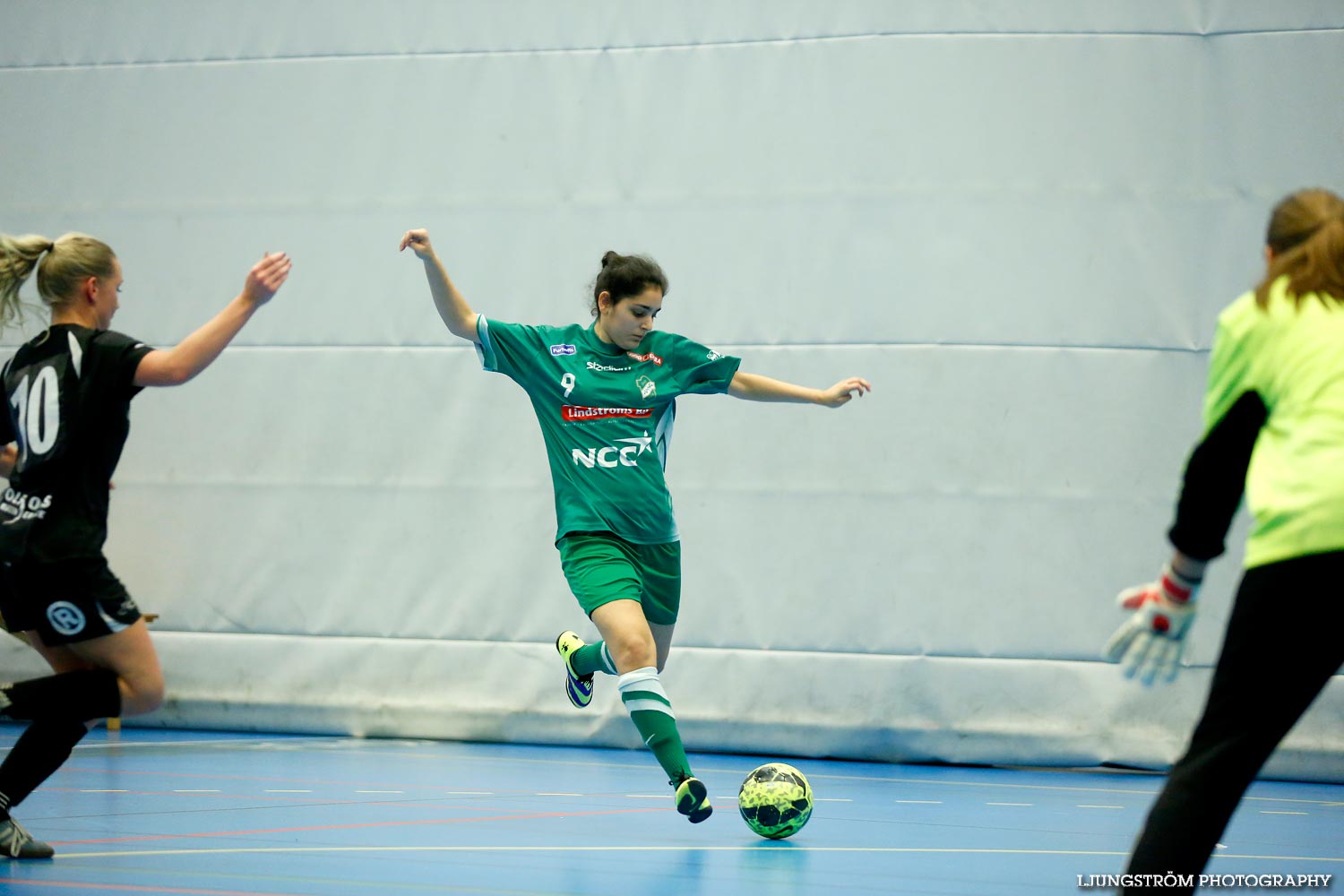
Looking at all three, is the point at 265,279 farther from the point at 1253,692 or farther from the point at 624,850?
the point at 1253,692

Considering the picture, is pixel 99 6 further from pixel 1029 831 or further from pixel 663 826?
pixel 1029 831

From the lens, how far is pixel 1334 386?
2.10 meters

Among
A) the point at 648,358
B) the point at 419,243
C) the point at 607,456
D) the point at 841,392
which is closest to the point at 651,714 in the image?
the point at 607,456

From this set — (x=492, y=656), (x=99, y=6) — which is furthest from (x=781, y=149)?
(x=99, y=6)

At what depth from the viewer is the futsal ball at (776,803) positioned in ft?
13.8

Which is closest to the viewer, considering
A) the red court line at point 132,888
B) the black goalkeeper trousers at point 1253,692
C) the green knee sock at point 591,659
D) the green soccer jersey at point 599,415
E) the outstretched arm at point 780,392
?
the black goalkeeper trousers at point 1253,692

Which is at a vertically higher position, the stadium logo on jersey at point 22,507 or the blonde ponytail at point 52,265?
the blonde ponytail at point 52,265

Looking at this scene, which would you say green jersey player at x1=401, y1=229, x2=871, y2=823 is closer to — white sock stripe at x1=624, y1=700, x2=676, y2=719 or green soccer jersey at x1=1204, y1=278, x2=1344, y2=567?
white sock stripe at x1=624, y1=700, x2=676, y2=719

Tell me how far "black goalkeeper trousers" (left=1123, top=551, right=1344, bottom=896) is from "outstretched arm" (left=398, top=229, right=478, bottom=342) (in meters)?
2.90

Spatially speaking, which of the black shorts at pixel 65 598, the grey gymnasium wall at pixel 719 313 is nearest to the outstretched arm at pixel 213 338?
the black shorts at pixel 65 598

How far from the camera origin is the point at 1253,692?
2.09 metres

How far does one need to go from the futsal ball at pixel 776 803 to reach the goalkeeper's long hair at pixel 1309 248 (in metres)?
2.49

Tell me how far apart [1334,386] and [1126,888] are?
2.79 ft

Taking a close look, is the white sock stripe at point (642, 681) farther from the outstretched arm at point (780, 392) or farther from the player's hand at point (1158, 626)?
the player's hand at point (1158, 626)
